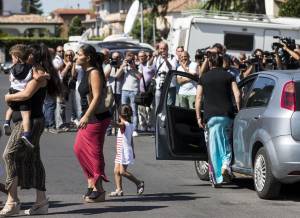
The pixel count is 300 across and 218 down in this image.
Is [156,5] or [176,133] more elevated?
[176,133]

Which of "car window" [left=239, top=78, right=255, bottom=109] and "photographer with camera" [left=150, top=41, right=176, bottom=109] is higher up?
"car window" [left=239, top=78, right=255, bottom=109]

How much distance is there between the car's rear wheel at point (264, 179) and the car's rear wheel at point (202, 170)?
65.4 inches

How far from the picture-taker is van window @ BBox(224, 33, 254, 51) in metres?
26.3

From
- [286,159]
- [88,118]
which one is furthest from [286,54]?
[88,118]

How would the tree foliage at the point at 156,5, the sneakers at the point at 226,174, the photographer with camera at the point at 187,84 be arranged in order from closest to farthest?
the sneakers at the point at 226,174, the photographer with camera at the point at 187,84, the tree foliage at the point at 156,5

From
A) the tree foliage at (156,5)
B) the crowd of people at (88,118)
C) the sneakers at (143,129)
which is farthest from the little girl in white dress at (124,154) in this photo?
the tree foliage at (156,5)

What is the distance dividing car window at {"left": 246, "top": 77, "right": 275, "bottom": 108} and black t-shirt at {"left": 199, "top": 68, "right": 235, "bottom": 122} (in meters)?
0.29

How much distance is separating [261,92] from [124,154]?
1934 millimetres

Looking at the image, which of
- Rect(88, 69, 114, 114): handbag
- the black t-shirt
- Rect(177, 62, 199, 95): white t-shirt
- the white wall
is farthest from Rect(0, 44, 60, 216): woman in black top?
the white wall

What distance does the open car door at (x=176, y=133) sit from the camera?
11.9 meters

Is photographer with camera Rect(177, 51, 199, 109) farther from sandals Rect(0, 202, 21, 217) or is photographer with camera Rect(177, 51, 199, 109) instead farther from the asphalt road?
sandals Rect(0, 202, 21, 217)

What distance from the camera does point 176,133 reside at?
39.3 ft

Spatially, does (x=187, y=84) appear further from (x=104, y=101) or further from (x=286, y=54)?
(x=104, y=101)

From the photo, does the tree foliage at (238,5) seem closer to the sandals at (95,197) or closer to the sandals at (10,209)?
the sandals at (95,197)
